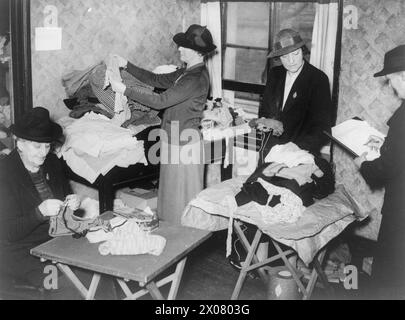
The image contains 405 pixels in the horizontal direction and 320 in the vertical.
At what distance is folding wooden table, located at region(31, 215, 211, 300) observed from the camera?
2.40m

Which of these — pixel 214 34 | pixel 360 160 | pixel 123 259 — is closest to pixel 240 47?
pixel 214 34

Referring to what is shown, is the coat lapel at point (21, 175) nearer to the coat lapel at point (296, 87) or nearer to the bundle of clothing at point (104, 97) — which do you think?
Result: the bundle of clothing at point (104, 97)

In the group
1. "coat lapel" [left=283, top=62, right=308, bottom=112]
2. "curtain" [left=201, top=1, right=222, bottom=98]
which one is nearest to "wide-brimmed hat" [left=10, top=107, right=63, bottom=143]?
"coat lapel" [left=283, top=62, right=308, bottom=112]

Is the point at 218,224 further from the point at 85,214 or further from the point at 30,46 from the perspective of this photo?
the point at 30,46

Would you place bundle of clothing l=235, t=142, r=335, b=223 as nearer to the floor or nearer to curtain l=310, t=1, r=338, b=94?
the floor

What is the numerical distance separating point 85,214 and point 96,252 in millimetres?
802

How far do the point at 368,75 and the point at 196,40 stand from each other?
5.65ft

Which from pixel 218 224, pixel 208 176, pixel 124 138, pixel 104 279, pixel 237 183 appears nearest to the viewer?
pixel 104 279

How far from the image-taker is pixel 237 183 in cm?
358

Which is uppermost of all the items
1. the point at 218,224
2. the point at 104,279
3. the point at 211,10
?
the point at 211,10

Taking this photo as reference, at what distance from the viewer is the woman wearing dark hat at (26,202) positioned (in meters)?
2.74

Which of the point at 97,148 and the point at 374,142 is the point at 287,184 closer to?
the point at 374,142
